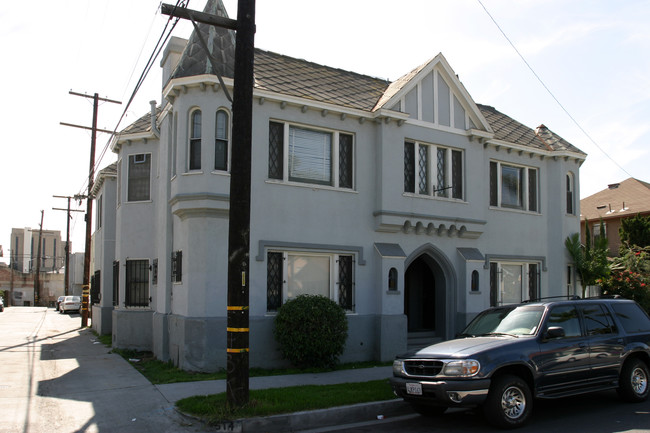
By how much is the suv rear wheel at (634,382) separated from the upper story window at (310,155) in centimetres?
742

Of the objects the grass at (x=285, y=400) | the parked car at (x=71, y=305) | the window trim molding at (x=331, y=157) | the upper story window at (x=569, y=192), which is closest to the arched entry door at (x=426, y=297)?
the window trim molding at (x=331, y=157)

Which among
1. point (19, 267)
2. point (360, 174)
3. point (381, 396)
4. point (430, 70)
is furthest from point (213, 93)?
point (19, 267)

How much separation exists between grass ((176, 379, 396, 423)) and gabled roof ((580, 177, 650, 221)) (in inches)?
1189

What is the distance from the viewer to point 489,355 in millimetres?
7895

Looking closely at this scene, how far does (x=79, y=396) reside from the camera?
9.98 m

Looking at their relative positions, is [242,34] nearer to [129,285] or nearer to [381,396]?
[381,396]

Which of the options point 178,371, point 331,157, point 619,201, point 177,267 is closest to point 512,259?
point 331,157

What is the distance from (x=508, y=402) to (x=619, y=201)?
33.9 m

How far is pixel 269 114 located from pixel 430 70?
501 cm

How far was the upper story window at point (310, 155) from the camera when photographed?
13578 millimetres

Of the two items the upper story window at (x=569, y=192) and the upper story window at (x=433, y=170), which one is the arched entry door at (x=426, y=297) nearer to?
the upper story window at (x=433, y=170)

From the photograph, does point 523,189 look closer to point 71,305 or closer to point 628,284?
point 628,284

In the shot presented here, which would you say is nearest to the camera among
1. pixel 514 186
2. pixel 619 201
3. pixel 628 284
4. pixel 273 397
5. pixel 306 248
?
pixel 273 397

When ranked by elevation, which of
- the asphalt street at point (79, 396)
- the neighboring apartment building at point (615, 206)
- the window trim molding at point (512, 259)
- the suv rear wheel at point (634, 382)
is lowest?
the asphalt street at point (79, 396)
